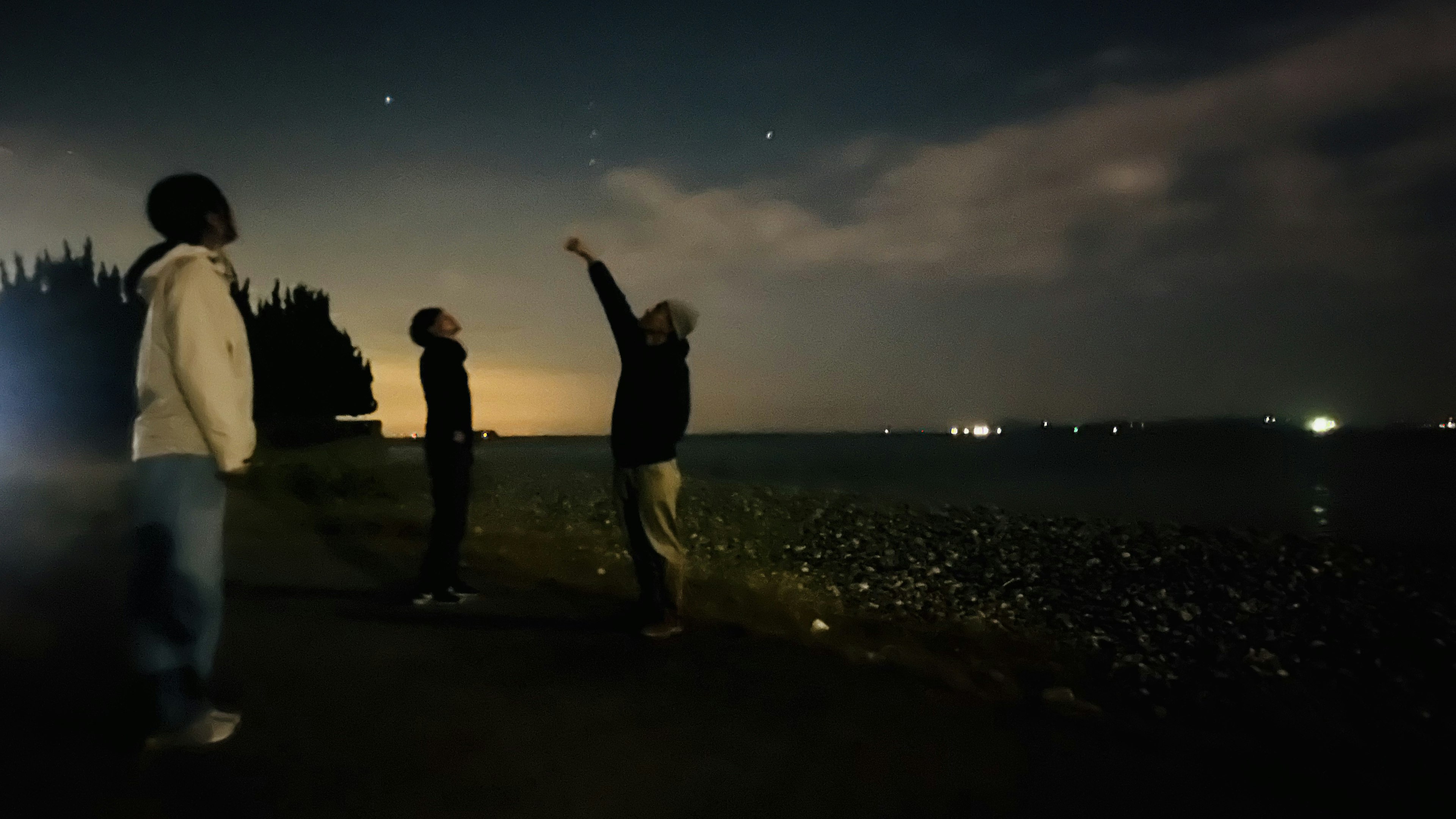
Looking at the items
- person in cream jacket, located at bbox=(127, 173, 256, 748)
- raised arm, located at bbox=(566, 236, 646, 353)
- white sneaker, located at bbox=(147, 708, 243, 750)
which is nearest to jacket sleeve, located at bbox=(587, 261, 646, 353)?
raised arm, located at bbox=(566, 236, 646, 353)

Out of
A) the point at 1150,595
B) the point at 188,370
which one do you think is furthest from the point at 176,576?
the point at 1150,595

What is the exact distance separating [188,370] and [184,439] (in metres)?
0.27

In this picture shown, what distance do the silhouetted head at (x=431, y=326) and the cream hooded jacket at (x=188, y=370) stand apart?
309 centimetres

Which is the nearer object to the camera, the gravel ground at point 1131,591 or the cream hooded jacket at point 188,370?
the cream hooded jacket at point 188,370

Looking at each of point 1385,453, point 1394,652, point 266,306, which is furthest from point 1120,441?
point 1394,652

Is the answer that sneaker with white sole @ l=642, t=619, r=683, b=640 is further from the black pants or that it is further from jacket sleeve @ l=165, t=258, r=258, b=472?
jacket sleeve @ l=165, t=258, r=258, b=472

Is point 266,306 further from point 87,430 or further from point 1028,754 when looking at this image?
point 1028,754

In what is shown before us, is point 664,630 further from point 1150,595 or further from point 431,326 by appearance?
point 1150,595

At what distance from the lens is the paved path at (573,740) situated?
3.09 metres

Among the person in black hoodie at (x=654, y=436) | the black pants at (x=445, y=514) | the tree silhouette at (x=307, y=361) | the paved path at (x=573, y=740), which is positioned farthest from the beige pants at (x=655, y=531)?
the tree silhouette at (x=307, y=361)

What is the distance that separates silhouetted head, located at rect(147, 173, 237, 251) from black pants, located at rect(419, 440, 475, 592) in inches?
125

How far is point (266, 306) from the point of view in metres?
42.8

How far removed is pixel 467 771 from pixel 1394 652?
8.62m

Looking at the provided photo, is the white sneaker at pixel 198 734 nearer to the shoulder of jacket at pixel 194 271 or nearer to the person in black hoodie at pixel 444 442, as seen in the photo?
the shoulder of jacket at pixel 194 271
